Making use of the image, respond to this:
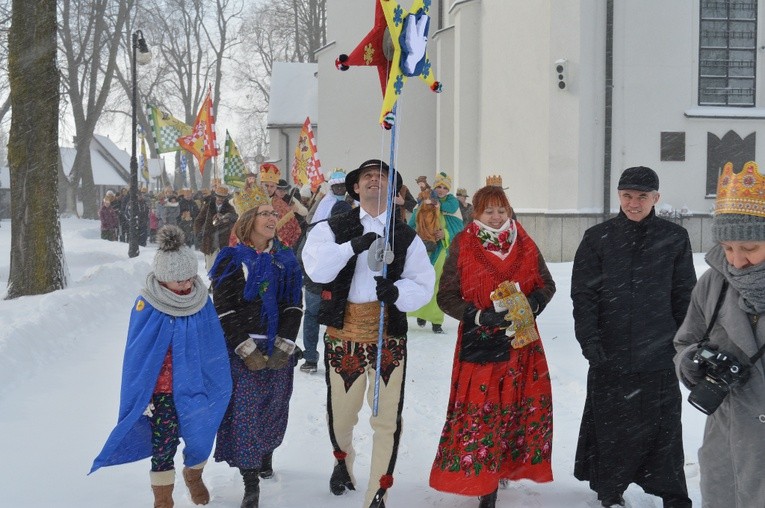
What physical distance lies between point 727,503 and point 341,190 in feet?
21.3

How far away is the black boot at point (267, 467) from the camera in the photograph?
200 inches

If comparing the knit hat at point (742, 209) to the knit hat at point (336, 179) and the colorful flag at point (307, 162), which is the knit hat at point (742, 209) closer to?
the knit hat at point (336, 179)

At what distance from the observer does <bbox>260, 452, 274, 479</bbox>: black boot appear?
5.08m

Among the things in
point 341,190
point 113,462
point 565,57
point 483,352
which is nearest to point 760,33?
point 565,57

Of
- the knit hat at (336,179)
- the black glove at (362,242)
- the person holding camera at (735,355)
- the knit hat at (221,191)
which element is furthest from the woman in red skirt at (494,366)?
the knit hat at (221,191)

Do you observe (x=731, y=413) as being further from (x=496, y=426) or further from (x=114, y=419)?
(x=114, y=419)

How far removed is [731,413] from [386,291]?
6.12ft

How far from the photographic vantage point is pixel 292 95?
124ft

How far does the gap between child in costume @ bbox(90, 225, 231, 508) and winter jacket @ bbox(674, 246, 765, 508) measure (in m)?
2.38

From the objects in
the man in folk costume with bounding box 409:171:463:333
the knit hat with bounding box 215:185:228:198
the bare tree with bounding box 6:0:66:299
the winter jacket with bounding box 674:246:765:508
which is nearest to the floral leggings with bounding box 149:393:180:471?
the winter jacket with bounding box 674:246:765:508

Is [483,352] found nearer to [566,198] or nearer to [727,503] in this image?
[727,503]

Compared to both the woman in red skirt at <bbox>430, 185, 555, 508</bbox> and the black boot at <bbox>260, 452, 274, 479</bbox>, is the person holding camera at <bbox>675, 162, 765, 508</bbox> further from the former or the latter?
the black boot at <bbox>260, 452, 274, 479</bbox>

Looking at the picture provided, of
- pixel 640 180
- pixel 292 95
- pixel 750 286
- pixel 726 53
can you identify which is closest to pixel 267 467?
pixel 640 180

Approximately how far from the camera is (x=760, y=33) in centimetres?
1812
